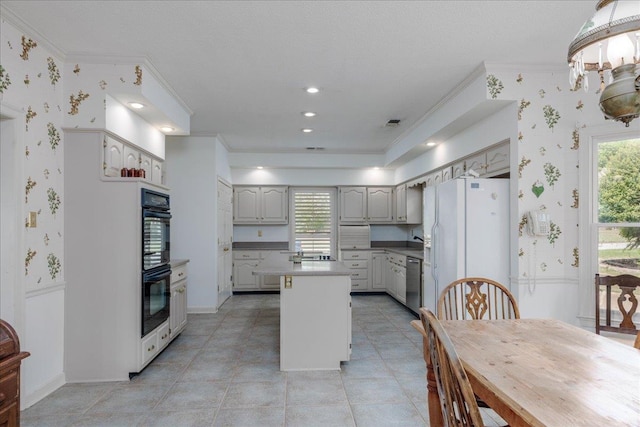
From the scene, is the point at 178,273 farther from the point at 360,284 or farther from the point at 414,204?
the point at 414,204

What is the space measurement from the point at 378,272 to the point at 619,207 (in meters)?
4.34

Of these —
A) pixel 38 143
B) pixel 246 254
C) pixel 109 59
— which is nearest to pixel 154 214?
→ pixel 38 143

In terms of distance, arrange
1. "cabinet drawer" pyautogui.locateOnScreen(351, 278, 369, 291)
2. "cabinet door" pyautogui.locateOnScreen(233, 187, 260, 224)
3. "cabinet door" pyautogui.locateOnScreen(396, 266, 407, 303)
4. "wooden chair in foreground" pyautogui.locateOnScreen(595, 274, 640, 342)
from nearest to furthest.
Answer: "wooden chair in foreground" pyautogui.locateOnScreen(595, 274, 640, 342), "cabinet door" pyautogui.locateOnScreen(396, 266, 407, 303), "cabinet drawer" pyautogui.locateOnScreen(351, 278, 369, 291), "cabinet door" pyautogui.locateOnScreen(233, 187, 260, 224)

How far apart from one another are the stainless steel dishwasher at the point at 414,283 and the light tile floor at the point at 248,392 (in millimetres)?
891

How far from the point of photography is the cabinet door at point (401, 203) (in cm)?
682

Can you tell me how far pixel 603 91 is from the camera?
142cm

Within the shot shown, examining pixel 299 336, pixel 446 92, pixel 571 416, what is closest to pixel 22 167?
pixel 299 336

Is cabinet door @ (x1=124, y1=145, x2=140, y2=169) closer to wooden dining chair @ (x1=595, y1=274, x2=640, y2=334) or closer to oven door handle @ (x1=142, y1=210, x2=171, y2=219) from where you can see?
oven door handle @ (x1=142, y1=210, x2=171, y2=219)

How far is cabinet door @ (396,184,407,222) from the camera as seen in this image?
682 centimetres

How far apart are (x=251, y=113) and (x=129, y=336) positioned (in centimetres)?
279

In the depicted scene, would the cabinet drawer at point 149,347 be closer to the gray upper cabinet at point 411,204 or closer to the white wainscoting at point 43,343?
the white wainscoting at point 43,343

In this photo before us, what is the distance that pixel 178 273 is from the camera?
4227 millimetres

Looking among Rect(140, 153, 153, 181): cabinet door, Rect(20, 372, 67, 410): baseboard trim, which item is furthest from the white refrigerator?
Rect(20, 372, 67, 410): baseboard trim

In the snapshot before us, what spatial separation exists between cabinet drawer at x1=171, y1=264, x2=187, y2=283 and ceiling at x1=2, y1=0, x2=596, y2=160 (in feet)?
6.09
